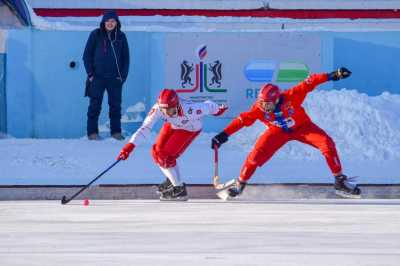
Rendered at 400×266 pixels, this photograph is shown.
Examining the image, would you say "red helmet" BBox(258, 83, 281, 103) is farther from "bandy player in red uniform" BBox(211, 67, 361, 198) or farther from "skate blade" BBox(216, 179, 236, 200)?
"skate blade" BBox(216, 179, 236, 200)

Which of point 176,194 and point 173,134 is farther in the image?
point 173,134

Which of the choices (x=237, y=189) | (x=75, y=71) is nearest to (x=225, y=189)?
(x=237, y=189)

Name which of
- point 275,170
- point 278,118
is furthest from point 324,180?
point 278,118

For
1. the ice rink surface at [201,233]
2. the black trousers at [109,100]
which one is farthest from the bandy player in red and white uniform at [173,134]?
the black trousers at [109,100]

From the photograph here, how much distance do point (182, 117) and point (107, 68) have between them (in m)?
4.10

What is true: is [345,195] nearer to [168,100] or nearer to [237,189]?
[237,189]

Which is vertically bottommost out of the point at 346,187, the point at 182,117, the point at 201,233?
the point at 346,187

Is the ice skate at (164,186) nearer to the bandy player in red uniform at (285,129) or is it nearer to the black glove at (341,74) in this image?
the bandy player in red uniform at (285,129)

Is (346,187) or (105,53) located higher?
(105,53)

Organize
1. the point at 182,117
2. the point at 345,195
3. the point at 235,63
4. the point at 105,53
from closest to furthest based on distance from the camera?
the point at 345,195 < the point at 182,117 < the point at 105,53 < the point at 235,63

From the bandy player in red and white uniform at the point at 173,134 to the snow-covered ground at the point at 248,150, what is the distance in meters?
1.34

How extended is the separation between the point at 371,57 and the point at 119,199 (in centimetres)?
601

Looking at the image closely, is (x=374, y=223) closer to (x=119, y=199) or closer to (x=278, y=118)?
(x=278, y=118)

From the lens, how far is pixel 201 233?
9.52 m
